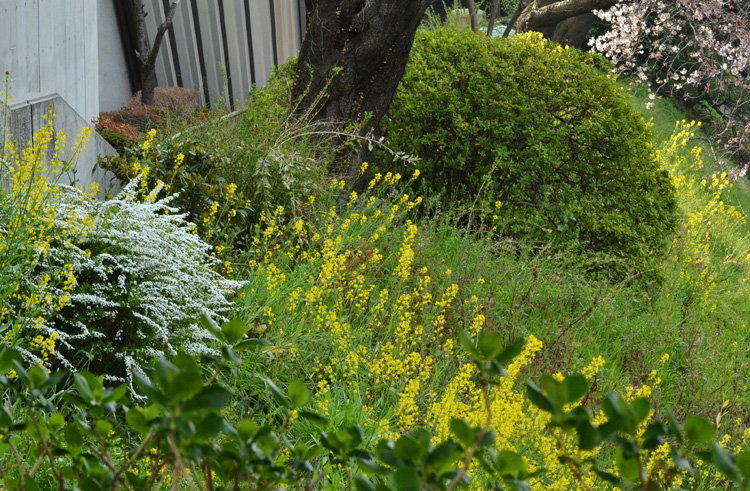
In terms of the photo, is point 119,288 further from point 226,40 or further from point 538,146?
point 226,40

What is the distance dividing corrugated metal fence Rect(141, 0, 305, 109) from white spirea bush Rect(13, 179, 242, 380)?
6.85 metres

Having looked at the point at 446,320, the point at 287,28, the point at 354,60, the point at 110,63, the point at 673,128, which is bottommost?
the point at 673,128

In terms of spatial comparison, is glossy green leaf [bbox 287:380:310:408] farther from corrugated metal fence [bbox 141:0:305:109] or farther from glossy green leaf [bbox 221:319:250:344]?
corrugated metal fence [bbox 141:0:305:109]

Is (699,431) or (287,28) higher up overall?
(699,431)

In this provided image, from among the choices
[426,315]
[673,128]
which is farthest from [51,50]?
[673,128]

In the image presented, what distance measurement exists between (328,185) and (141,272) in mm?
2132

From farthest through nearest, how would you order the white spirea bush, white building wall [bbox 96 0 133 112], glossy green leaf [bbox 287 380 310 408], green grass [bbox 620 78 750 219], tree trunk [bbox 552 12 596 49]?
tree trunk [bbox 552 12 596 49] → green grass [bbox 620 78 750 219] → white building wall [bbox 96 0 133 112] → the white spirea bush → glossy green leaf [bbox 287 380 310 408]

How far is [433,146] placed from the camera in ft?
20.7

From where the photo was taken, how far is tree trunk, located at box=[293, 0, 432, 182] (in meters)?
5.54

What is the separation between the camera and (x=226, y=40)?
403 inches

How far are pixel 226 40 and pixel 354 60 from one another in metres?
5.16

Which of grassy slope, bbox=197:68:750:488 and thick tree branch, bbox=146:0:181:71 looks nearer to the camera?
grassy slope, bbox=197:68:750:488

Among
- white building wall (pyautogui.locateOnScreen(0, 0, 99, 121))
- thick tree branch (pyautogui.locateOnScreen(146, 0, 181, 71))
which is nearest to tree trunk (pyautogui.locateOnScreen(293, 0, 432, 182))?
white building wall (pyautogui.locateOnScreen(0, 0, 99, 121))

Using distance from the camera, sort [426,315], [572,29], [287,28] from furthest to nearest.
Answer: [572,29] → [287,28] → [426,315]
